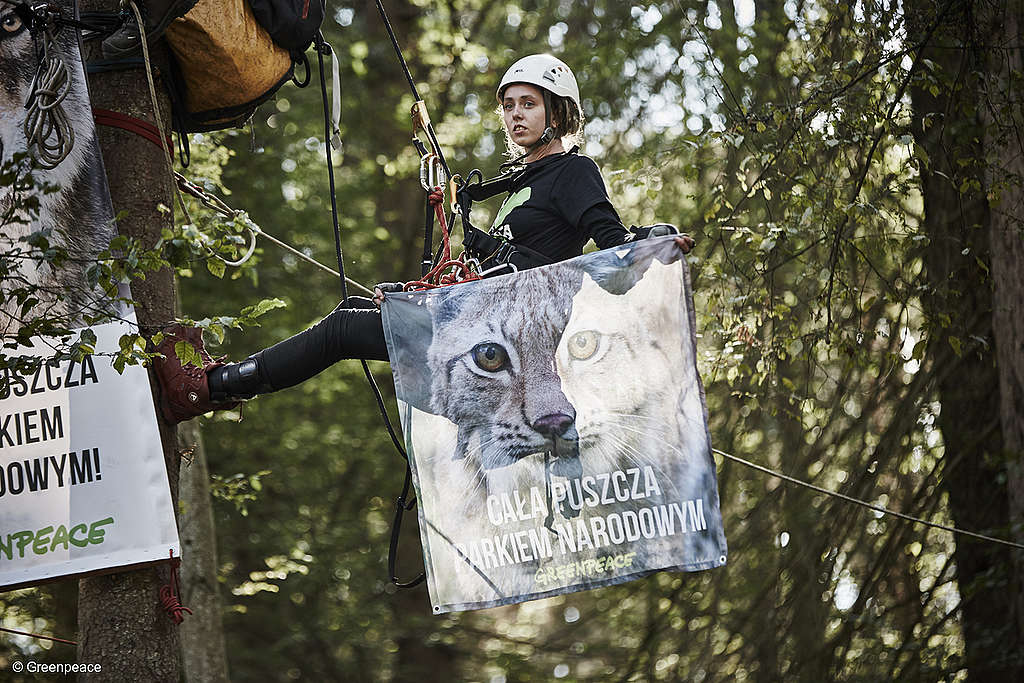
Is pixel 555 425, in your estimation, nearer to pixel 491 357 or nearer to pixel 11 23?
pixel 491 357

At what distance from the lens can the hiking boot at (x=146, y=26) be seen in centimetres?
355

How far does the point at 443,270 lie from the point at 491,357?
0.36m

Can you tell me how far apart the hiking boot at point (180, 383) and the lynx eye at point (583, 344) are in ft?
3.85

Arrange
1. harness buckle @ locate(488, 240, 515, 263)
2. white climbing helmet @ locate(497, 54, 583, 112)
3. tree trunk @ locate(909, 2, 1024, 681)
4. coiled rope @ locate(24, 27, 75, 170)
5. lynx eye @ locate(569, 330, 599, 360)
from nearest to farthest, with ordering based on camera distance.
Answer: coiled rope @ locate(24, 27, 75, 170)
lynx eye @ locate(569, 330, 599, 360)
harness buckle @ locate(488, 240, 515, 263)
white climbing helmet @ locate(497, 54, 583, 112)
tree trunk @ locate(909, 2, 1024, 681)

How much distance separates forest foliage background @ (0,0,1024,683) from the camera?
5.26 metres

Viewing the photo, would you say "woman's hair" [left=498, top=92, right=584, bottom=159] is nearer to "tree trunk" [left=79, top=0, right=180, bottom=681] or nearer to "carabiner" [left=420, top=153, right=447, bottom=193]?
"carabiner" [left=420, top=153, right=447, bottom=193]

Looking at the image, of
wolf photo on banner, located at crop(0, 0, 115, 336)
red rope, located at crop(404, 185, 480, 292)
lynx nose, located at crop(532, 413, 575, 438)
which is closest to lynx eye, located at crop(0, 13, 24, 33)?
wolf photo on banner, located at crop(0, 0, 115, 336)

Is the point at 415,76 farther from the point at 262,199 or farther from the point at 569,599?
the point at 569,599

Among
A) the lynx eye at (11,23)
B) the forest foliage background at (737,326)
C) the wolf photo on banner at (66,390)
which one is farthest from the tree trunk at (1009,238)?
the lynx eye at (11,23)

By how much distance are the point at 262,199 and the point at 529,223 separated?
23.0 ft

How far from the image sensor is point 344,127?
11.5 meters

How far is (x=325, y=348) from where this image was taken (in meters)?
3.73

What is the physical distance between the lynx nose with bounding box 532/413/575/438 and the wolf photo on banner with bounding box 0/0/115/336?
1325mm

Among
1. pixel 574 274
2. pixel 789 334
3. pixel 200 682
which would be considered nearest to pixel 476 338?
pixel 574 274
